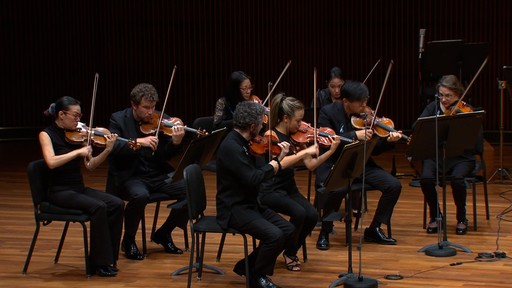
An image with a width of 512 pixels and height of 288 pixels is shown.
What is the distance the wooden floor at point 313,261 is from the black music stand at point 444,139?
0.34 ft

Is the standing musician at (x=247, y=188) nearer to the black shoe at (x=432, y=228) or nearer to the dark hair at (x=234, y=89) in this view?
the black shoe at (x=432, y=228)

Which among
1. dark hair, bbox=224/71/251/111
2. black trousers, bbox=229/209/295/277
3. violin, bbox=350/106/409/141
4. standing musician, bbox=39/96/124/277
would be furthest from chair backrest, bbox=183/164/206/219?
dark hair, bbox=224/71/251/111

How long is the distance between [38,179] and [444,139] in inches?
99.2

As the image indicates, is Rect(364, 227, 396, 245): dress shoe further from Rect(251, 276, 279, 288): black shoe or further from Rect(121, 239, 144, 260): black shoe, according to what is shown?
Rect(121, 239, 144, 260): black shoe

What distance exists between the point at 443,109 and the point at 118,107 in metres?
6.50

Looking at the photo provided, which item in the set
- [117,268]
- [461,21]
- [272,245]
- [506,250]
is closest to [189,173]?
[272,245]

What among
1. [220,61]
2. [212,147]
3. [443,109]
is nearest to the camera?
[212,147]

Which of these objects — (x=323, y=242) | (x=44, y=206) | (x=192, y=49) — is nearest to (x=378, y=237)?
(x=323, y=242)

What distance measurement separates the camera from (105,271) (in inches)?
200

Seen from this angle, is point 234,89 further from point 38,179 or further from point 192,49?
point 192,49

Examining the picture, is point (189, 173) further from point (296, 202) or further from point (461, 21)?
point (461, 21)

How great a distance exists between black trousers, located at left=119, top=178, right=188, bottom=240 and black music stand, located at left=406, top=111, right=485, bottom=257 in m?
1.51

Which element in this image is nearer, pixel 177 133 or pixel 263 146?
pixel 263 146

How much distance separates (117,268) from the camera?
17.1 ft
